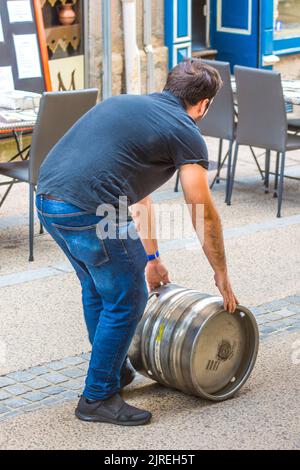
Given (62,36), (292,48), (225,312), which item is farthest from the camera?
(292,48)

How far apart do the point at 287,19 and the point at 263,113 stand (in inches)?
242

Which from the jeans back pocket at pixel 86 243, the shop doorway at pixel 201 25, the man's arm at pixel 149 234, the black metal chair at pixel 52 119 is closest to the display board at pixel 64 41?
the shop doorway at pixel 201 25

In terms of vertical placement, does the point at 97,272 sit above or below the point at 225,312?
above

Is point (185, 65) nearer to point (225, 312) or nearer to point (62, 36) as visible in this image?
point (225, 312)

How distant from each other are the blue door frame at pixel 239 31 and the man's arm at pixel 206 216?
8.08 meters

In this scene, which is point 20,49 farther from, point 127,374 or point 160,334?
point 160,334

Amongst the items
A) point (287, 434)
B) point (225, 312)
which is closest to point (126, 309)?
point (225, 312)

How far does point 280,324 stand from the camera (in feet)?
19.2

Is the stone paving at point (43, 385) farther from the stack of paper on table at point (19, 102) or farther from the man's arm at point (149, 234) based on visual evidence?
the stack of paper on table at point (19, 102)

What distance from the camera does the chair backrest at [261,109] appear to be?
26.7ft

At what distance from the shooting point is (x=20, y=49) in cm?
988

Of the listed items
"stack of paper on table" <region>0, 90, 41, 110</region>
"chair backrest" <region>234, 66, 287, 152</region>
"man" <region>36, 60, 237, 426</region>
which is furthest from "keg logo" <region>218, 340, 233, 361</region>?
"chair backrest" <region>234, 66, 287, 152</region>

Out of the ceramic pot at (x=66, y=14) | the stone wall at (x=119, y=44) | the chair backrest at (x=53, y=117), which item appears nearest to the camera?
the chair backrest at (x=53, y=117)

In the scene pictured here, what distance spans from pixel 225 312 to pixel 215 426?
52 cm
